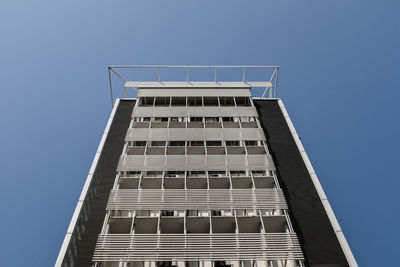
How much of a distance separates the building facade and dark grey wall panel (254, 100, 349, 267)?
0.06 metres

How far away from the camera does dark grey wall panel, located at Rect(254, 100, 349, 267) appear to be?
16.9 metres

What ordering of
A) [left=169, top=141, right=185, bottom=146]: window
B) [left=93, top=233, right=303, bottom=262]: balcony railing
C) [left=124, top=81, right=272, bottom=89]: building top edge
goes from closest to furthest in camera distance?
[left=93, top=233, right=303, bottom=262]: balcony railing
[left=169, top=141, right=185, bottom=146]: window
[left=124, top=81, right=272, bottom=89]: building top edge

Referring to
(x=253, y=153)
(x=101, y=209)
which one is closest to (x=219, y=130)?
(x=253, y=153)

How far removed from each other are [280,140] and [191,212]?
10809mm

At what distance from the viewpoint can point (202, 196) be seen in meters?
19.9

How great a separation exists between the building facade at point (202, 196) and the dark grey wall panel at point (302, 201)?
0.20ft

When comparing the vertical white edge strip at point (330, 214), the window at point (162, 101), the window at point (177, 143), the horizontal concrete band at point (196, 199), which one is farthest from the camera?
the window at point (162, 101)

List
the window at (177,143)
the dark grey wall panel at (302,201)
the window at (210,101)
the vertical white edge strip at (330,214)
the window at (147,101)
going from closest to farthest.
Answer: the vertical white edge strip at (330,214) < the dark grey wall panel at (302,201) < the window at (177,143) < the window at (147,101) < the window at (210,101)

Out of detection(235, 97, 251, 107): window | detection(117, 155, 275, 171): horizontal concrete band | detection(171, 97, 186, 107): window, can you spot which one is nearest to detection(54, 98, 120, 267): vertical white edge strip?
detection(117, 155, 275, 171): horizontal concrete band

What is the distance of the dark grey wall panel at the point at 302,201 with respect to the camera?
1694 centimetres

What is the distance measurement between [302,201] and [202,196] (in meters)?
6.79

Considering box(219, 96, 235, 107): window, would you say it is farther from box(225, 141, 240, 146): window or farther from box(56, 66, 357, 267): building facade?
box(225, 141, 240, 146): window

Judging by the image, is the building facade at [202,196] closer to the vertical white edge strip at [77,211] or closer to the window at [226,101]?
the vertical white edge strip at [77,211]

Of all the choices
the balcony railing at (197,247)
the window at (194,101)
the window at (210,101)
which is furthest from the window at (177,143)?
the balcony railing at (197,247)
